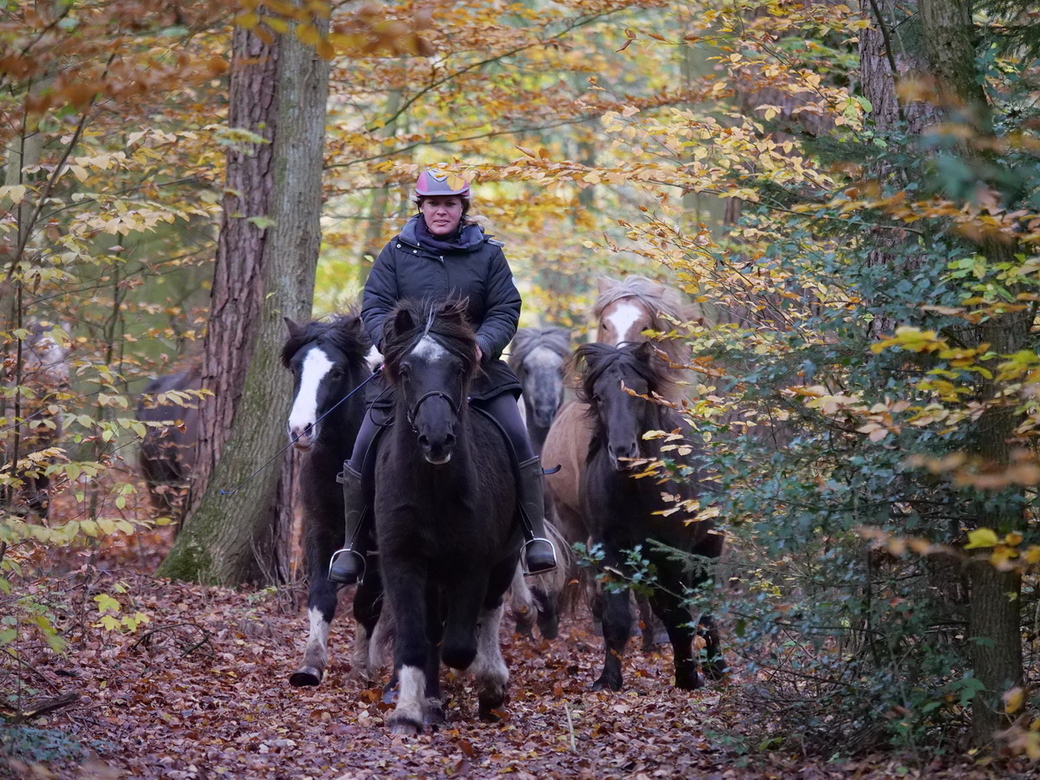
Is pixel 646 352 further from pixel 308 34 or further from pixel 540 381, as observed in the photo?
pixel 308 34

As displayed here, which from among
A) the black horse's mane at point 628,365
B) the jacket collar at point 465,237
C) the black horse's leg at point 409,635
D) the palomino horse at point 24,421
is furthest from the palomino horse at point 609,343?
the palomino horse at point 24,421

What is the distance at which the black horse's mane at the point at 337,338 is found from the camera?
9102 millimetres

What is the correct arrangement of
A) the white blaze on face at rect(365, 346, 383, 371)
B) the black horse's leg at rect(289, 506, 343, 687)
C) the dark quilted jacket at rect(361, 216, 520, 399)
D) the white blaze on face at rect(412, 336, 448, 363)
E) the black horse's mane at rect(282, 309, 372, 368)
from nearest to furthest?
the white blaze on face at rect(412, 336, 448, 363) → the dark quilted jacket at rect(361, 216, 520, 399) → the black horse's leg at rect(289, 506, 343, 687) → the black horse's mane at rect(282, 309, 372, 368) → the white blaze on face at rect(365, 346, 383, 371)

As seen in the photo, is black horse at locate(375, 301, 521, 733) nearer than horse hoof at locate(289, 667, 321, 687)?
Yes

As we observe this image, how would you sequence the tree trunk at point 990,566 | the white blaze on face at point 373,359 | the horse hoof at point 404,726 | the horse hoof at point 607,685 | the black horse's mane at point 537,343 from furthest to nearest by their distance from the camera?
1. the black horse's mane at point 537,343
2. the white blaze on face at point 373,359
3. the horse hoof at point 607,685
4. the horse hoof at point 404,726
5. the tree trunk at point 990,566

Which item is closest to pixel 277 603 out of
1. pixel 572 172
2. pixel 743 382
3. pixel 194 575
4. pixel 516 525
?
pixel 194 575

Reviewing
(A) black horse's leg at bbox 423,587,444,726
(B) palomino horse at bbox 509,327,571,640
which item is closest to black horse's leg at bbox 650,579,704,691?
(A) black horse's leg at bbox 423,587,444,726

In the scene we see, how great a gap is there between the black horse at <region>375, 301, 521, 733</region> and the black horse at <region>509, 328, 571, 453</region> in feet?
20.9

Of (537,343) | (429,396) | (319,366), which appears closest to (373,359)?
(319,366)

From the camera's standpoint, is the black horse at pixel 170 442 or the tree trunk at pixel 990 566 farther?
the black horse at pixel 170 442

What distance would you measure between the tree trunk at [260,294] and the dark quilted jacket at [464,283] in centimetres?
396

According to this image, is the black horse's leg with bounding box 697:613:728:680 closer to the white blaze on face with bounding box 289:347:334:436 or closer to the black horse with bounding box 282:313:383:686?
the black horse with bounding box 282:313:383:686

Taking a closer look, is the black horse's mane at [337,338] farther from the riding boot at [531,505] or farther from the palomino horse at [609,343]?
the riding boot at [531,505]

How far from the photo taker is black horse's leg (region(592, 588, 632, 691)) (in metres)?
8.40
